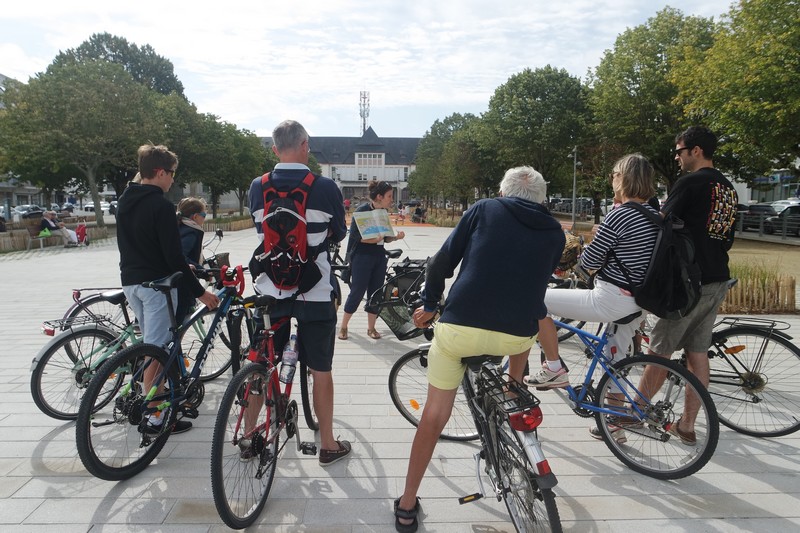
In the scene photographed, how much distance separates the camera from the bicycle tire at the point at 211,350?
446 centimetres

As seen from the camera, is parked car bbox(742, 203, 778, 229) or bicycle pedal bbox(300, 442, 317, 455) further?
parked car bbox(742, 203, 778, 229)

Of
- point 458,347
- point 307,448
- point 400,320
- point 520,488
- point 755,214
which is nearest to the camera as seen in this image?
point 520,488

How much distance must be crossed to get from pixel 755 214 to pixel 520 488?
111 ft

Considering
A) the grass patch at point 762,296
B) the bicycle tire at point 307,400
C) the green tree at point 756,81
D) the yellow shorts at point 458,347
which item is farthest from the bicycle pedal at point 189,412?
the green tree at point 756,81

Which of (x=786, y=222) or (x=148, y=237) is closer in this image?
(x=148, y=237)

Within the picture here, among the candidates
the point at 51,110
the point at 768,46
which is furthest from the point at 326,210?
the point at 51,110

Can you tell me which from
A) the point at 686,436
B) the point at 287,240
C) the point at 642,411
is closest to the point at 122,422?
the point at 287,240

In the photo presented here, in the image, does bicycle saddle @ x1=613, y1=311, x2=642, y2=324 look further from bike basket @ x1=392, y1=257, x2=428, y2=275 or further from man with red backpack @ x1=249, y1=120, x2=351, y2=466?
bike basket @ x1=392, y1=257, x2=428, y2=275

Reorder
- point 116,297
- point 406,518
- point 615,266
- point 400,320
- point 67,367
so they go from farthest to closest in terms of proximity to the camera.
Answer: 1. point 400,320
2. point 116,297
3. point 67,367
4. point 615,266
5. point 406,518

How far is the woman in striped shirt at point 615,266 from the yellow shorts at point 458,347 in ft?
2.92

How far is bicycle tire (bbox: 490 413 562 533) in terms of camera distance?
7.74ft

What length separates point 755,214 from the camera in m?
30.5

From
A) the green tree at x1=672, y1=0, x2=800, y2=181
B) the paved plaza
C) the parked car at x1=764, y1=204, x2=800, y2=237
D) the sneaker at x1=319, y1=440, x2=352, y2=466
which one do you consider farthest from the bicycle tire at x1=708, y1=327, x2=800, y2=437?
the parked car at x1=764, y1=204, x2=800, y2=237

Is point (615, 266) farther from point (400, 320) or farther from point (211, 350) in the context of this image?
point (400, 320)
